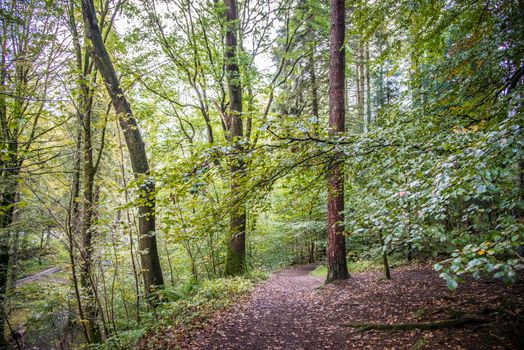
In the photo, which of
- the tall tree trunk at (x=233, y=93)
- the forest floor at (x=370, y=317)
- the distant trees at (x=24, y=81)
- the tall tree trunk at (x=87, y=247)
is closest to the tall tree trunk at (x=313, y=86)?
the tall tree trunk at (x=233, y=93)

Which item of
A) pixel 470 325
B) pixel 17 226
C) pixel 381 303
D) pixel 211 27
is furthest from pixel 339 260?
pixel 211 27

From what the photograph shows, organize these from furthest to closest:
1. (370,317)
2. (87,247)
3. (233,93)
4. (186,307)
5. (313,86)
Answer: (313,86), (233,93), (186,307), (87,247), (370,317)

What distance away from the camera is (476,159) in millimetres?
2137

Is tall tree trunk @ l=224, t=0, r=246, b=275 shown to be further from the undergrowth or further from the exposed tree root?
the exposed tree root

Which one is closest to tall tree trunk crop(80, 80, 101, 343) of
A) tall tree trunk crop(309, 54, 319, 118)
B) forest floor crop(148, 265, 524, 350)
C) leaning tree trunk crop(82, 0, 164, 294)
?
leaning tree trunk crop(82, 0, 164, 294)

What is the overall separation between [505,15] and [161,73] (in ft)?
29.3

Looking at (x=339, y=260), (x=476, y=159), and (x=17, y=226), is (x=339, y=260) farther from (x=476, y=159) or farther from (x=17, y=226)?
(x=17, y=226)

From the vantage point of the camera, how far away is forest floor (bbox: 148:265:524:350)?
3.57m

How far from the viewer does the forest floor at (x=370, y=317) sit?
3.57m

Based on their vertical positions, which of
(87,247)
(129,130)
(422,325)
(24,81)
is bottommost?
(422,325)

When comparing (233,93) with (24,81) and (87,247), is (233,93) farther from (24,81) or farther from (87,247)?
(87,247)

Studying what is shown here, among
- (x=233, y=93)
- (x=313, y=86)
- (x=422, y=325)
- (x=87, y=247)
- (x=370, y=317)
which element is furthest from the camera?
(x=313, y=86)

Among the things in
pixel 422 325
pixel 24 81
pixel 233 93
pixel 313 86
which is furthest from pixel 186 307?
pixel 313 86

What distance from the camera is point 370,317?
16.8 feet
